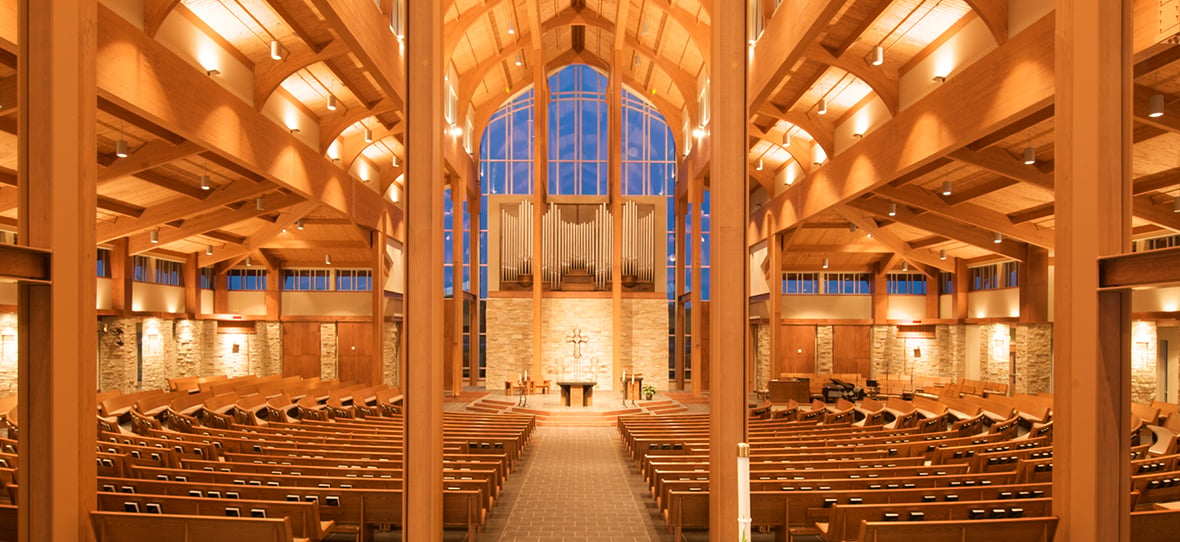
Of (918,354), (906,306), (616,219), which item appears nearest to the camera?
(616,219)

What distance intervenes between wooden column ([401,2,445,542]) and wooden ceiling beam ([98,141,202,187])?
6.14 meters

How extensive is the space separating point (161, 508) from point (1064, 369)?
7896 millimetres

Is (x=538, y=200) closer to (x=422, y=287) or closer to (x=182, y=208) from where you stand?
(x=182, y=208)

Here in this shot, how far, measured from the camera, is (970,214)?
15328 millimetres

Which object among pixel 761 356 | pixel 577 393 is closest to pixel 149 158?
pixel 577 393

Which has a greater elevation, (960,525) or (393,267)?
(393,267)

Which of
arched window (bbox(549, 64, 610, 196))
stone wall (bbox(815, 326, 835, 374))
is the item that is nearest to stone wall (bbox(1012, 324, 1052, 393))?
stone wall (bbox(815, 326, 835, 374))

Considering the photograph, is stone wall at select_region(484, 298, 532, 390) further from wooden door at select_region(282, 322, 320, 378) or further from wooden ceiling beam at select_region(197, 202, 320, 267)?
wooden ceiling beam at select_region(197, 202, 320, 267)

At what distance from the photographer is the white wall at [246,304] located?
24422 mm

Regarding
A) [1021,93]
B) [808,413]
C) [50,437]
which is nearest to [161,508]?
[50,437]

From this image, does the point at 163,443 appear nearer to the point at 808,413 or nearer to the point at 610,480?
the point at 610,480

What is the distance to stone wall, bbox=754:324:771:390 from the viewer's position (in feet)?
83.4

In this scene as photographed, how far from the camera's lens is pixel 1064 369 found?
5.45m

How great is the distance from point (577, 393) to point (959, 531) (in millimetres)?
15136
